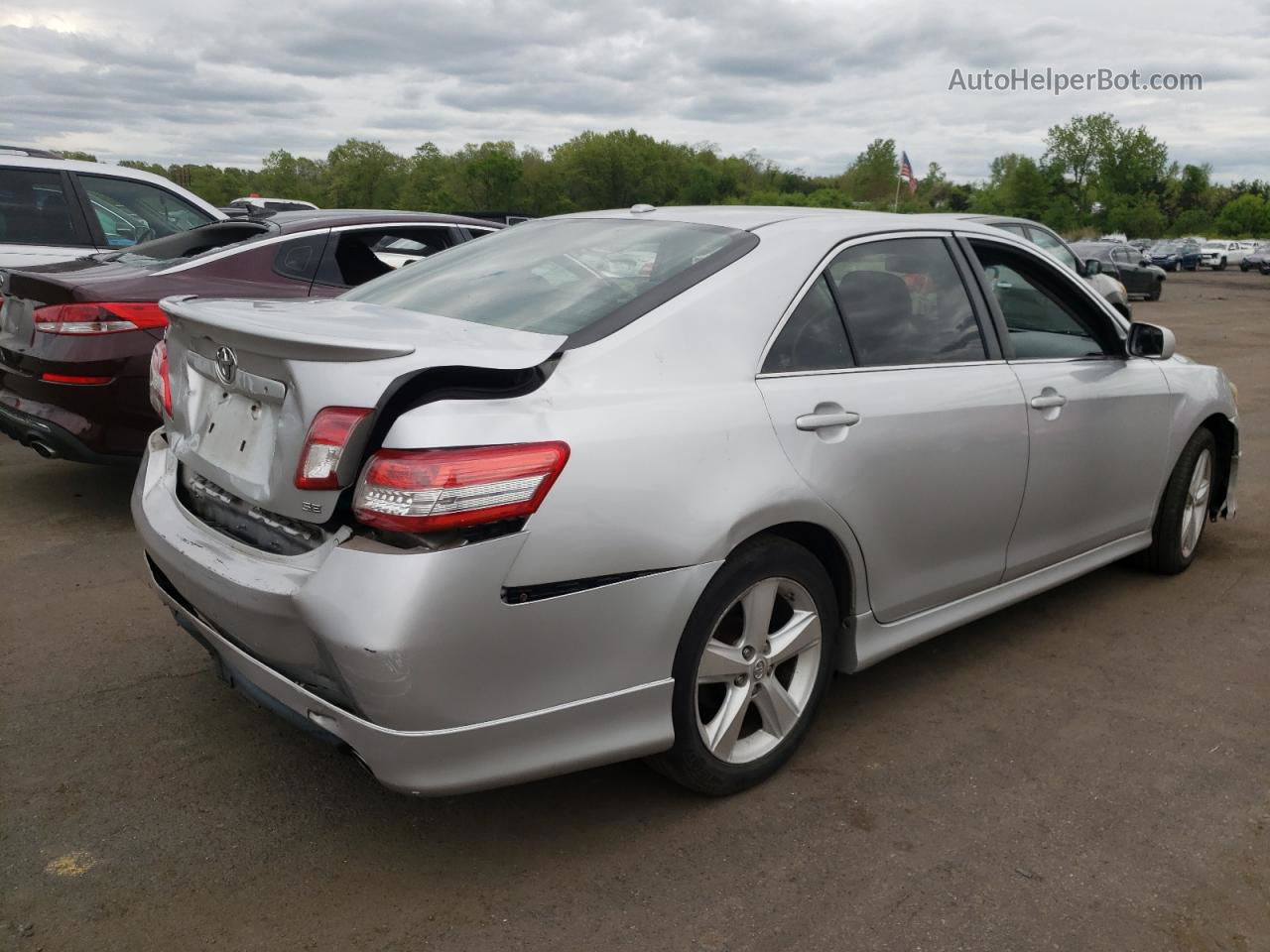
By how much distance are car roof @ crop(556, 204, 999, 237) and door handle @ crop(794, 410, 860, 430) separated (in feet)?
2.06

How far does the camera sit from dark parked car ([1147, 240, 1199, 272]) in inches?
2069

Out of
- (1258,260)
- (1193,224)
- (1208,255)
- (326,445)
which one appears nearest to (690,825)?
(326,445)

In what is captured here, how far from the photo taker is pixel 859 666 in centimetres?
316

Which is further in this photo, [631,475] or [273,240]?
[273,240]

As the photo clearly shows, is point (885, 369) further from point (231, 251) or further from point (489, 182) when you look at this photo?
point (489, 182)

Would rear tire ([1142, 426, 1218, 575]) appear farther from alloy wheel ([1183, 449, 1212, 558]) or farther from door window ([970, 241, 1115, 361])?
door window ([970, 241, 1115, 361])

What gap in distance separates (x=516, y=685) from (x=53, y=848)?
1.28m

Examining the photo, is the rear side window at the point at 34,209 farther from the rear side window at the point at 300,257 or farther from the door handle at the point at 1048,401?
the door handle at the point at 1048,401

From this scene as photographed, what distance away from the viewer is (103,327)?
504 cm

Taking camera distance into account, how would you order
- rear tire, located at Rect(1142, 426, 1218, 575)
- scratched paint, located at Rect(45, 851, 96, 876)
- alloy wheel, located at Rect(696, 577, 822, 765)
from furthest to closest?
rear tire, located at Rect(1142, 426, 1218, 575), alloy wheel, located at Rect(696, 577, 822, 765), scratched paint, located at Rect(45, 851, 96, 876)

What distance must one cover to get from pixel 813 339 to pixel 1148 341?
73.0 inches

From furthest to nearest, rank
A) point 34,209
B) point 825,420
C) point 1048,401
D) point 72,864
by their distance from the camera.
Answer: point 34,209, point 1048,401, point 825,420, point 72,864

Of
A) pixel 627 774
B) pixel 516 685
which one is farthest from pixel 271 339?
pixel 627 774

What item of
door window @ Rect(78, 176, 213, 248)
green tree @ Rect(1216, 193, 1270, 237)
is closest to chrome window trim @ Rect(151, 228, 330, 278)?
door window @ Rect(78, 176, 213, 248)
